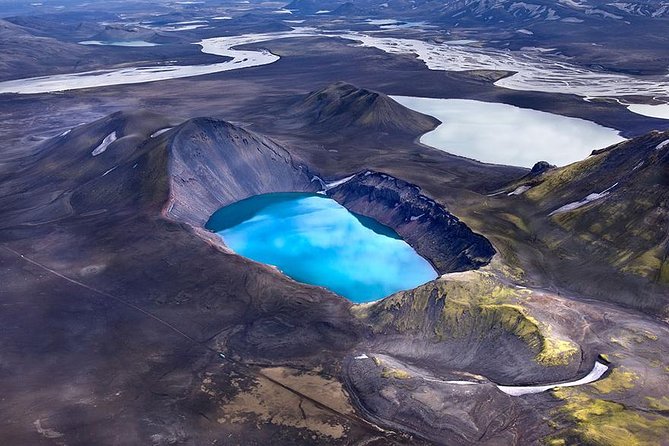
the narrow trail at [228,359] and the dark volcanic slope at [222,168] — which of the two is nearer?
the narrow trail at [228,359]

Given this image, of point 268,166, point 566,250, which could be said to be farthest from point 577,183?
point 268,166

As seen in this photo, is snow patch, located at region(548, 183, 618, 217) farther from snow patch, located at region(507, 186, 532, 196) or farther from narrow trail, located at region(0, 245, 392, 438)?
narrow trail, located at region(0, 245, 392, 438)

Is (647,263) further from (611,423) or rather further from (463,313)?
(611,423)

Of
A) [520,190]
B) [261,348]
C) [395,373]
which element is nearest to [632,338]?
[395,373]

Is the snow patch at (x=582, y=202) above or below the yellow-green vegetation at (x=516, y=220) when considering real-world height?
above

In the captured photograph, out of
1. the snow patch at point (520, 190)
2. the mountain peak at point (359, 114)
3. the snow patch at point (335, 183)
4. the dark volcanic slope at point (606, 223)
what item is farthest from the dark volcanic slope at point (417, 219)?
the mountain peak at point (359, 114)

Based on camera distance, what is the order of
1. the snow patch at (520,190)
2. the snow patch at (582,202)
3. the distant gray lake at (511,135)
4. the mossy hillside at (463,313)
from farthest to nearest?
1. the distant gray lake at (511,135)
2. the snow patch at (520,190)
3. the snow patch at (582,202)
4. the mossy hillside at (463,313)

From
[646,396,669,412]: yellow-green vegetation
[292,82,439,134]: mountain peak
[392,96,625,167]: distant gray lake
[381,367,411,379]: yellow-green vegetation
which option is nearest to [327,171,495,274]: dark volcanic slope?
[381,367,411,379]: yellow-green vegetation

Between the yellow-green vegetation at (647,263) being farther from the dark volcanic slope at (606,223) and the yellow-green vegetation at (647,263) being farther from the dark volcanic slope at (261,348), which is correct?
the dark volcanic slope at (261,348)
